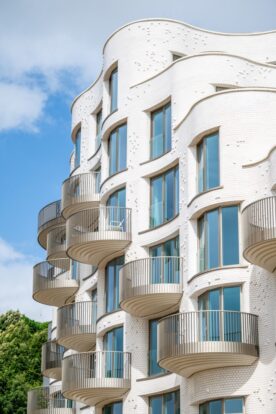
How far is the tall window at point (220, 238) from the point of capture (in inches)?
1296

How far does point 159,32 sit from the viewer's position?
4166 cm

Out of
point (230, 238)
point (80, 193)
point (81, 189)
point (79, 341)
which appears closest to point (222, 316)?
point (230, 238)

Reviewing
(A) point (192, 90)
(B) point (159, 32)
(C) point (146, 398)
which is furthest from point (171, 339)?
(B) point (159, 32)

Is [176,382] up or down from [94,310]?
down

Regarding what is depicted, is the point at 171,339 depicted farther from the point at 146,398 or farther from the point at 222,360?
the point at 146,398

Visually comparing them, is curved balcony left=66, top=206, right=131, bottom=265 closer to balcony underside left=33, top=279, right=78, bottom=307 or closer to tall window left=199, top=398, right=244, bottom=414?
balcony underside left=33, top=279, right=78, bottom=307

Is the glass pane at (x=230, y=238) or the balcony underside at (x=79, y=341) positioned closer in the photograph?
the glass pane at (x=230, y=238)

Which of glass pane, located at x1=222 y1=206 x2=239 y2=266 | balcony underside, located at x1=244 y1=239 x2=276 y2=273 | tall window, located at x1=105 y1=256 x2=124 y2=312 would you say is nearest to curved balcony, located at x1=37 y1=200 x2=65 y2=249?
tall window, located at x1=105 y1=256 x2=124 y2=312

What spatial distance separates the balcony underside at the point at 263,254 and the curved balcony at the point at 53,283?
664 inches

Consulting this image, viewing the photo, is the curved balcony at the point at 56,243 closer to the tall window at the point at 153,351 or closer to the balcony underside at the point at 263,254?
the tall window at the point at 153,351

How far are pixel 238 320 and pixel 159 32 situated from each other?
50.0ft

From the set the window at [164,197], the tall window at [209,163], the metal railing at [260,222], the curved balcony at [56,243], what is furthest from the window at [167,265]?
the curved balcony at [56,243]

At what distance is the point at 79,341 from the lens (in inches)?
1703

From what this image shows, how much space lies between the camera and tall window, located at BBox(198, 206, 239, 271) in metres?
32.9
